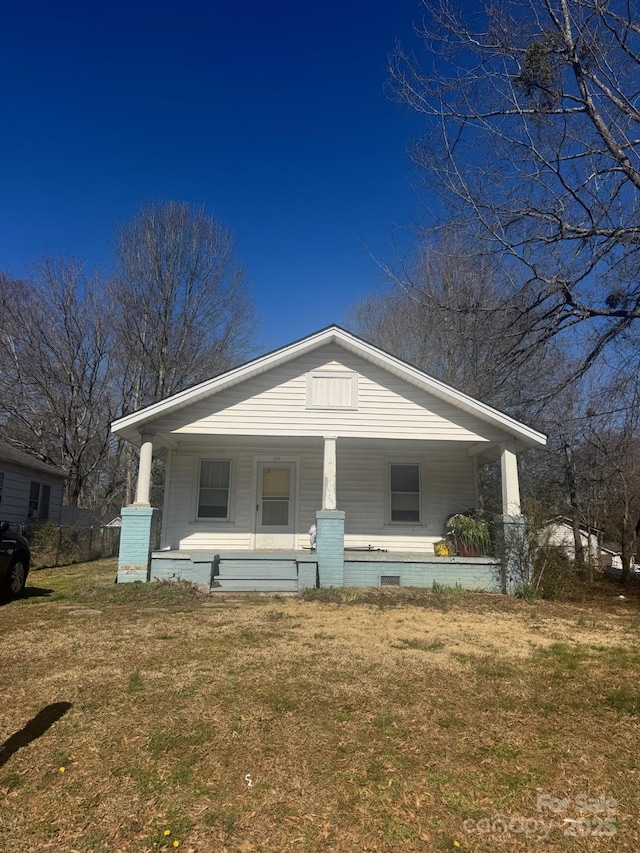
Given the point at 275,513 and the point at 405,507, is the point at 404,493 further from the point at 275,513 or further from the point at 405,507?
the point at 275,513

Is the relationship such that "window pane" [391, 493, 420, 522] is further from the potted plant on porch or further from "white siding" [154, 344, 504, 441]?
"white siding" [154, 344, 504, 441]

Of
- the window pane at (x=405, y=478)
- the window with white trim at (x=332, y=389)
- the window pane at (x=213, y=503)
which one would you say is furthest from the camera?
the window pane at (x=405, y=478)

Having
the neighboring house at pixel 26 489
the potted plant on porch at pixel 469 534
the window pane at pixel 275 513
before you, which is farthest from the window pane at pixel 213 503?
the neighboring house at pixel 26 489

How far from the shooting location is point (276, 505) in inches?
492

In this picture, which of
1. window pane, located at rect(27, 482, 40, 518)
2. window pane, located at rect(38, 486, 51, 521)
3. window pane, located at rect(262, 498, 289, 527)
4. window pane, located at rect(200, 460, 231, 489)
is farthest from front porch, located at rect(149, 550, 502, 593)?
window pane, located at rect(38, 486, 51, 521)

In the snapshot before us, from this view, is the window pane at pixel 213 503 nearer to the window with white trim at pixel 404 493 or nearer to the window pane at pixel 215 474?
the window pane at pixel 215 474

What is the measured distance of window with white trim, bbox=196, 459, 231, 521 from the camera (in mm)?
12383

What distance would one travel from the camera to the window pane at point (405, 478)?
12.8m

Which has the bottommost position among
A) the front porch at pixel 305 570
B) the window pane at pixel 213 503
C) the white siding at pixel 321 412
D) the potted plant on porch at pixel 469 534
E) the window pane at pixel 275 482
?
the front porch at pixel 305 570

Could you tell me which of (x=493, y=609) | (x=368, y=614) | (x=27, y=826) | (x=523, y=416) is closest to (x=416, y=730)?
(x=27, y=826)

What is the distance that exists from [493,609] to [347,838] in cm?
700

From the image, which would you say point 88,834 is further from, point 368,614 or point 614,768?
point 368,614

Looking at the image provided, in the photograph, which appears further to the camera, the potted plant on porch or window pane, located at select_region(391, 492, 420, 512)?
window pane, located at select_region(391, 492, 420, 512)

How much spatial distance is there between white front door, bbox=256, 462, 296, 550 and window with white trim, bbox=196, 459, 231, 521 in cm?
75
